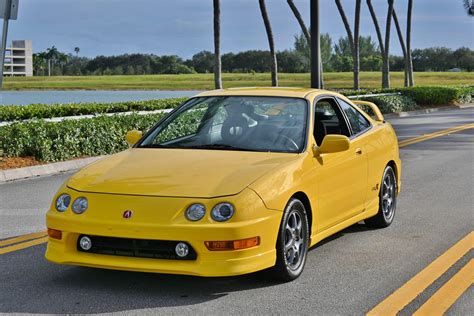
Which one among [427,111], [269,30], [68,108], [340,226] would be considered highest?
[269,30]

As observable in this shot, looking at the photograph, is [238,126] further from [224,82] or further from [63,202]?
[224,82]

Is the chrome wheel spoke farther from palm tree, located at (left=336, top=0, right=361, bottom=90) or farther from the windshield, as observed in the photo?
palm tree, located at (left=336, top=0, right=361, bottom=90)

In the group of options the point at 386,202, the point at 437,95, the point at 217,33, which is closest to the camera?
the point at 386,202

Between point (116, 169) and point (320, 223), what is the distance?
1737mm

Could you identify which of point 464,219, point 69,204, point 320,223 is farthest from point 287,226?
point 464,219

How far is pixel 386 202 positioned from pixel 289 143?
2.18 meters

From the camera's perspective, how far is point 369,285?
6098 mm

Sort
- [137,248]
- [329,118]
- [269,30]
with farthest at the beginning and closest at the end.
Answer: [269,30]
[329,118]
[137,248]

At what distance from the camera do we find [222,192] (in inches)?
223

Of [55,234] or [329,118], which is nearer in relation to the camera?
[55,234]

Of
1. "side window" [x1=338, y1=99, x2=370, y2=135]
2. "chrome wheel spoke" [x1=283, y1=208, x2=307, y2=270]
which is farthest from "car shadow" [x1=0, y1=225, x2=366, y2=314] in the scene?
"side window" [x1=338, y1=99, x2=370, y2=135]

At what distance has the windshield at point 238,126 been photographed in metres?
6.76

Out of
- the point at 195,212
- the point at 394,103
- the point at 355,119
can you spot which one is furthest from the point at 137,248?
the point at 394,103

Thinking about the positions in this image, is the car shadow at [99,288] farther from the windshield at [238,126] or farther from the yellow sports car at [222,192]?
the windshield at [238,126]
